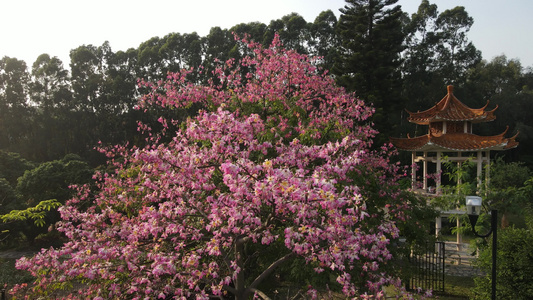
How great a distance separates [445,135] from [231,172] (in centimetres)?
1373

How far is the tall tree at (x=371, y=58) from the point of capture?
1773cm

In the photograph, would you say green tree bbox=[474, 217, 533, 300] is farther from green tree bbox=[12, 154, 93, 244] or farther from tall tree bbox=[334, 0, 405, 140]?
green tree bbox=[12, 154, 93, 244]

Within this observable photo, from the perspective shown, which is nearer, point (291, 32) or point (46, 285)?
point (46, 285)

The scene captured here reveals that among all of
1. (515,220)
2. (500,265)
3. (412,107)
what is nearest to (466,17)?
(412,107)

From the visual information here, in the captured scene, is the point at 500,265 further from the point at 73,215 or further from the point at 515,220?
the point at 515,220

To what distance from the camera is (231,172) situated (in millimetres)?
3621

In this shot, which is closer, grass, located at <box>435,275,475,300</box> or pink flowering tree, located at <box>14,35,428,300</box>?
pink flowering tree, located at <box>14,35,428,300</box>

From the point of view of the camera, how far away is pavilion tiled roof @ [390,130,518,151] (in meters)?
14.3

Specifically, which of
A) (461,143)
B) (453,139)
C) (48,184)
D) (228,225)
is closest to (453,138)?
(453,139)

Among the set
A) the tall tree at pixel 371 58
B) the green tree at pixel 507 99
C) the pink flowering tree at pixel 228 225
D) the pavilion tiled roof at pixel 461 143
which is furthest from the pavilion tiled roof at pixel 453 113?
the green tree at pixel 507 99

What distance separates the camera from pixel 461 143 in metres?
14.9

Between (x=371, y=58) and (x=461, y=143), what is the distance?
18.5ft

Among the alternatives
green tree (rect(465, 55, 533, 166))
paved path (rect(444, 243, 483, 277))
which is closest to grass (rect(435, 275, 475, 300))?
paved path (rect(444, 243, 483, 277))

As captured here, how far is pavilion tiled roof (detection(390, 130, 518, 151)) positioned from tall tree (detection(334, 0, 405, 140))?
2355 millimetres
